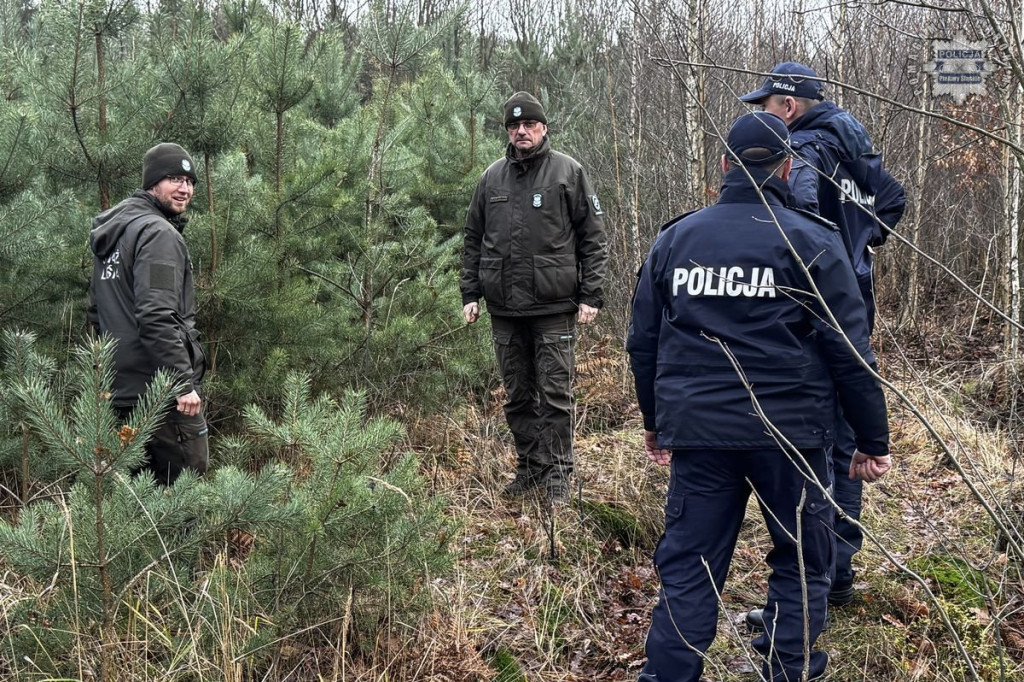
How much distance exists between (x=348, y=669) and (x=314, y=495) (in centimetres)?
70

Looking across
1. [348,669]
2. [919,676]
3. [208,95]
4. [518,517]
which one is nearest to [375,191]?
[208,95]

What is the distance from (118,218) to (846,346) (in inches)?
120

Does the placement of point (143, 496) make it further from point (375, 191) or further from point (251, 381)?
point (375, 191)

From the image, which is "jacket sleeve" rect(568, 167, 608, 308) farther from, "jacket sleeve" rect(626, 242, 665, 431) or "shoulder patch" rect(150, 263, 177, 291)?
"shoulder patch" rect(150, 263, 177, 291)

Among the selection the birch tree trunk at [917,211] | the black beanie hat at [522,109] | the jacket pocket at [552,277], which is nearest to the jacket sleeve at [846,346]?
the jacket pocket at [552,277]

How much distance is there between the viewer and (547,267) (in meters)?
4.94

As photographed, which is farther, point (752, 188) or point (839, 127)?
point (839, 127)

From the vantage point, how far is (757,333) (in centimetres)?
288

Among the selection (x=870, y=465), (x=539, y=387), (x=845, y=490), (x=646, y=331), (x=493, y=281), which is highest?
(x=646, y=331)

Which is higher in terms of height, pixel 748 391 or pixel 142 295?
pixel 142 295

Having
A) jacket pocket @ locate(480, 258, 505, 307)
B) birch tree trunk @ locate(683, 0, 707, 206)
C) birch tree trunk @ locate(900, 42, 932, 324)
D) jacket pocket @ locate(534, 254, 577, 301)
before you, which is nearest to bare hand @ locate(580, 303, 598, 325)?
jacket pocket @ locate(534, 254, 577, 301)

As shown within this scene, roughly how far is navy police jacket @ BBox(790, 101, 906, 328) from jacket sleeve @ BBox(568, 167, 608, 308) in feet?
4.19

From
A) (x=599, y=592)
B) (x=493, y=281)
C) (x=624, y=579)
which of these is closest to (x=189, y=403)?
(x=493, y=281)

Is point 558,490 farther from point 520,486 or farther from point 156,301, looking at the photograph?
point 156,301
